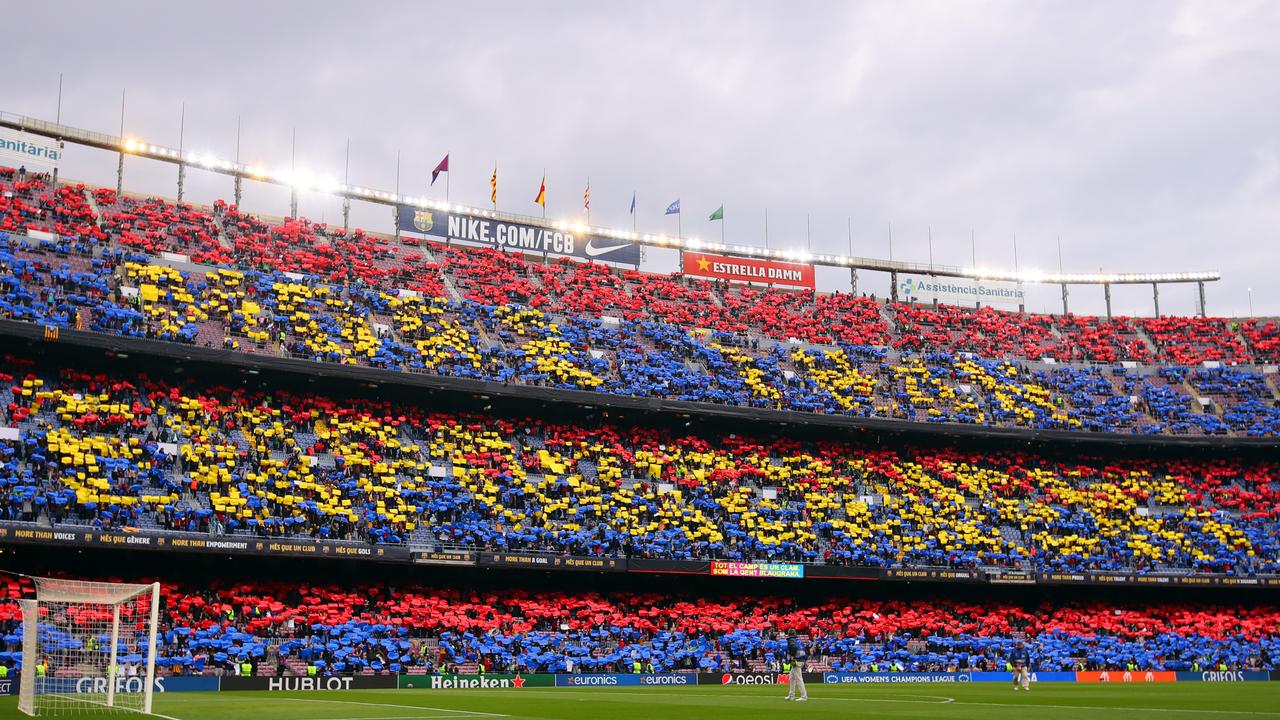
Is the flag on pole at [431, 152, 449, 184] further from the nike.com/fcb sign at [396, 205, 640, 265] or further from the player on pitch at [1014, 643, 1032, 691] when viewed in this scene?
the player on pitch at [1014, 643, 1032, 691]

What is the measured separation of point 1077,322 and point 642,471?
44272 millimetres

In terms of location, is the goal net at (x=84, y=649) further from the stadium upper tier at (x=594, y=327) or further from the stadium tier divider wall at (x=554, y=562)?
the stadium upper tier at (x=594, y=327)

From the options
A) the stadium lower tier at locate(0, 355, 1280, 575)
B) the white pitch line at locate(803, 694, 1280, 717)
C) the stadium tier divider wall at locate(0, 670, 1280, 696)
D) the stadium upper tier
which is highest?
the stadium upper tier

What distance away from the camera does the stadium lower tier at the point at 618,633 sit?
44062 millimetres

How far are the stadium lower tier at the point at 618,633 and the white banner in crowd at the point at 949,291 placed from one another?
3080 cm

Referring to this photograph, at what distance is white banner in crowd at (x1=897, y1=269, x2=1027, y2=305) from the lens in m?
89.2

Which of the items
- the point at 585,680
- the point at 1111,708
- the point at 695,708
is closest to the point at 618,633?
the point at 585,680

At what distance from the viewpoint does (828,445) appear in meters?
69.8

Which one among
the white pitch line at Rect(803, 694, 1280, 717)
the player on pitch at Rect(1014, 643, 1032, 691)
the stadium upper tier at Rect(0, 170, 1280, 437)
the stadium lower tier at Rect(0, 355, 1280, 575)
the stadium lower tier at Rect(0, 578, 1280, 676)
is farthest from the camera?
the stadium upper tier at Rect(0, 170, 1280, 437)

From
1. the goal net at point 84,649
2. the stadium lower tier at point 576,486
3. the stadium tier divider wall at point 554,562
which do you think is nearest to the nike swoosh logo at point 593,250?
the stadium lower tier at point 576,486

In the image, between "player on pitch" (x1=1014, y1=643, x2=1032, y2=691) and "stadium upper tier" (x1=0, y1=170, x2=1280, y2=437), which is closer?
"player on pitch" (x1=1014, y1=643, x2=1032, y2=691)

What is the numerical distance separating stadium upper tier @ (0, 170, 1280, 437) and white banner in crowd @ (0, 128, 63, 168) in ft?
4.32

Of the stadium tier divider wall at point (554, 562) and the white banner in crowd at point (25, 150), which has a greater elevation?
the white banner in crowd at point (25, 150)

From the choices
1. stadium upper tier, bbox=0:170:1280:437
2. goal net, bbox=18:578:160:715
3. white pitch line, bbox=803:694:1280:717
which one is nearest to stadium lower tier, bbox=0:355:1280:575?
stadium upper tier, bbox=0:170:1280:437
